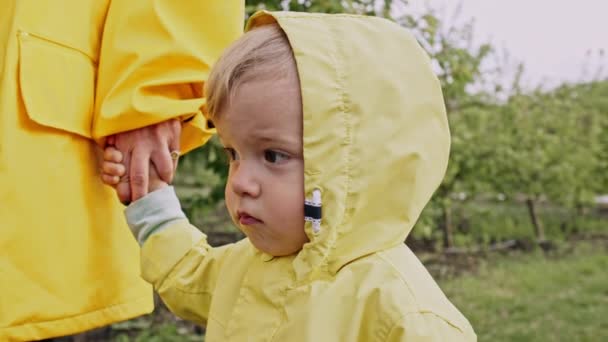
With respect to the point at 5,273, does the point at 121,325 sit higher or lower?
lower

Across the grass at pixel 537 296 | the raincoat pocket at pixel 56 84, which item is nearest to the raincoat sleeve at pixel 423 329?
the raincoat pocket at pixel 56 84

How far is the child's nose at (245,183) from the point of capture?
1600 millimetres

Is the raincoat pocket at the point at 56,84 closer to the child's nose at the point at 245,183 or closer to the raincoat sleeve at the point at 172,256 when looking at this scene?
the raincoat sleeve at the point at 172,256

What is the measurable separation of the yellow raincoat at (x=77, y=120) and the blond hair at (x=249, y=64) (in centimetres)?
25

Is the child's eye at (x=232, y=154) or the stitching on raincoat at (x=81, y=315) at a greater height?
the child's eye at (x=232, y=154)

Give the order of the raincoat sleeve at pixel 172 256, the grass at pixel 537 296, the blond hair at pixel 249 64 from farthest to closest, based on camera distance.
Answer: the grass at pixel 537 296 → the raincoat sleeve at pixel 172 256 → the blond hair at pixel 249 64

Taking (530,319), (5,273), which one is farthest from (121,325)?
(5,273)

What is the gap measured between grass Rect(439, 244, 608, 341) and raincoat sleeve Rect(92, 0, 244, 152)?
3.50 metres

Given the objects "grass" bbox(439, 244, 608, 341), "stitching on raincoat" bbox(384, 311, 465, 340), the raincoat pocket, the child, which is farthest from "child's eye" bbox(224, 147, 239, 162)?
"grass" bbox(439, 244, 608, 341)

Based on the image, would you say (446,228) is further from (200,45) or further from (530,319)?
(200,45)

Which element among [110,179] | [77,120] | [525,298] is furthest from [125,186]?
[525,298]

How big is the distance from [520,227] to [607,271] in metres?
1.77

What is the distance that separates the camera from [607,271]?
664 centimetres

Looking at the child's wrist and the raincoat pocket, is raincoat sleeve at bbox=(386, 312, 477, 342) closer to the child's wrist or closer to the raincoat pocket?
the child's wrist
